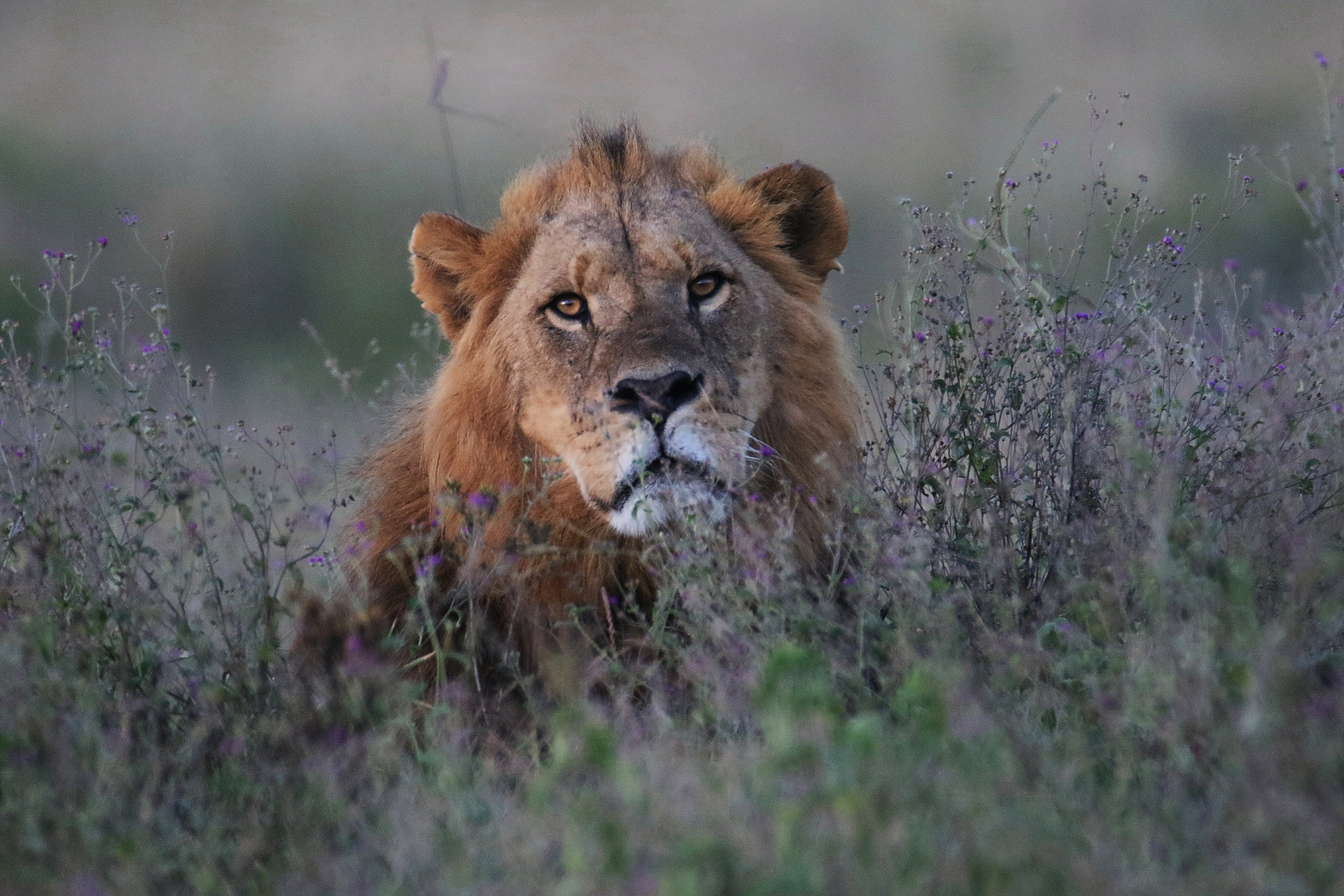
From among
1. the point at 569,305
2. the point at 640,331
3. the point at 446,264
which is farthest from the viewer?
the point at 446,264

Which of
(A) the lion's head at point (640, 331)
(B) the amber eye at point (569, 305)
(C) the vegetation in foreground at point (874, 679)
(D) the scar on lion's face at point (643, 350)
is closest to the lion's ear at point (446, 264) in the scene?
(A) the lion's head at point (640, 331)

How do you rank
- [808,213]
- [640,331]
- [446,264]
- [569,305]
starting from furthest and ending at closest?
[808,213] → [446,264] → [569,305] → [640,331]

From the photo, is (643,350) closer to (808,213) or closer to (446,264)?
(446,264)

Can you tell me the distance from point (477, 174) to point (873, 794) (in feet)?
52.7

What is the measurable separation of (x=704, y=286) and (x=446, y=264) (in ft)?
3.24

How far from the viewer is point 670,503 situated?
447 cm

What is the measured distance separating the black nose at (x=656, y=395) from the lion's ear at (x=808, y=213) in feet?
3.88

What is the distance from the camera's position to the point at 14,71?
2153 centimetres

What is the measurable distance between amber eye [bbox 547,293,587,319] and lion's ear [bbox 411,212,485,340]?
1.43ft

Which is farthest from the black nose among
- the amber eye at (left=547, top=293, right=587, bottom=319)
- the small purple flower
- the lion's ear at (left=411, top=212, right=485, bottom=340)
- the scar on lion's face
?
the lion's ear at (left=411, top=212, right=485, bottom=340)

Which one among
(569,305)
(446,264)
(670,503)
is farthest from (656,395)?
(446,264)

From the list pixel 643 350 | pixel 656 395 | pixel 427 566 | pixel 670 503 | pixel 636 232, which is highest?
pixel 636 232

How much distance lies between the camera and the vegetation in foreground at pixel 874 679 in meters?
2.81

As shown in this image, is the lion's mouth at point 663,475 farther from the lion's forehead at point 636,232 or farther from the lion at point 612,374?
the lion's forehead at point 636,232
